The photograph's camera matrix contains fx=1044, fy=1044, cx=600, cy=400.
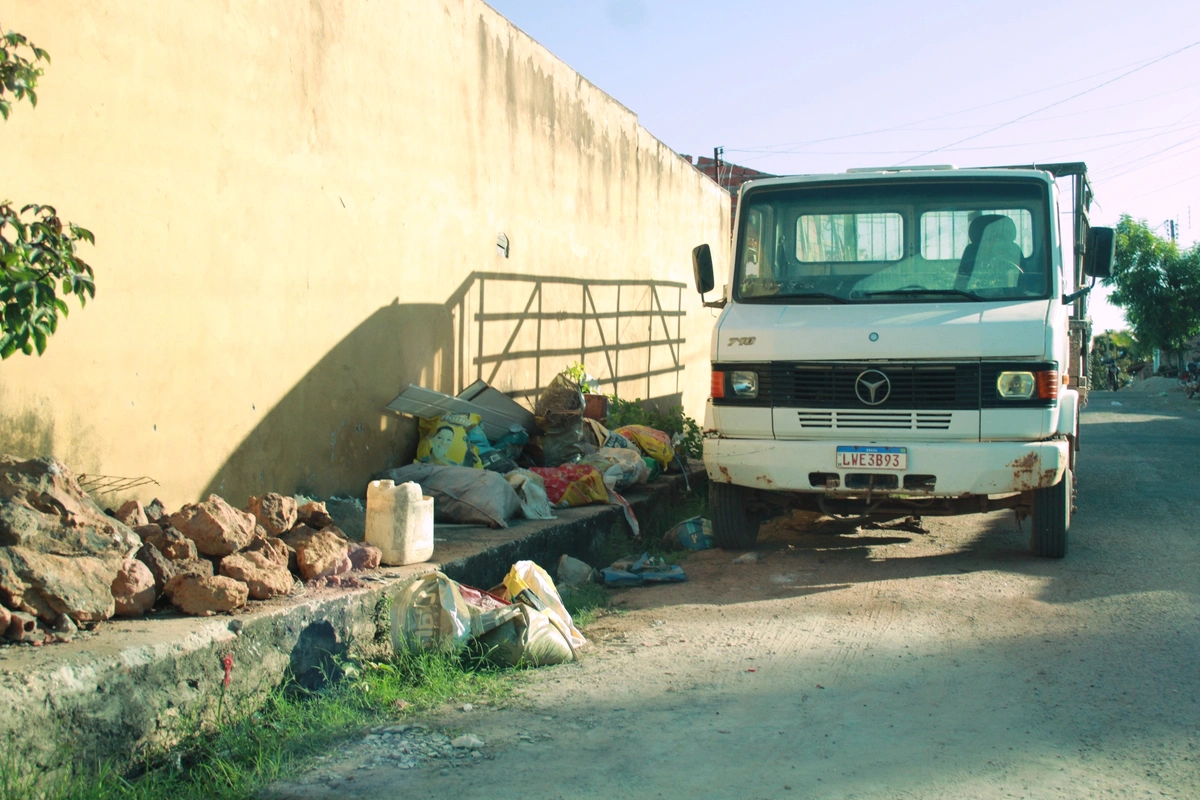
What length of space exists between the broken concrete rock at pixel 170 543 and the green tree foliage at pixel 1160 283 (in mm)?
34673

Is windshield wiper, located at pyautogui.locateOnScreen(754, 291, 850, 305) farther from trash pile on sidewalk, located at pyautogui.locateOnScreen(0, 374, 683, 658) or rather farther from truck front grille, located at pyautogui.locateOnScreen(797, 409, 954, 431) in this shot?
trash pile on sidewalk, located at pyautogui.locateOnScreen(0, 374, 683, 658)

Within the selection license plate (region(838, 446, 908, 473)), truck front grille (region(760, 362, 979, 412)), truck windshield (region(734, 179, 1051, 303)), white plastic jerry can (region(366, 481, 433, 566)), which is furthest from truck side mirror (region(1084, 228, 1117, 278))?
white plastic jerry can (region(366, 481, 433, 566))

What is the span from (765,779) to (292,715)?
1.73m

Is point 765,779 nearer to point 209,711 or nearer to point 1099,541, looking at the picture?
point 209,711

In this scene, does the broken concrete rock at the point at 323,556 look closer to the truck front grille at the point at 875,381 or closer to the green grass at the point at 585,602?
the green grass at the point at 585,602

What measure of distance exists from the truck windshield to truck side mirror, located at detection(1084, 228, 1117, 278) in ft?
1.61

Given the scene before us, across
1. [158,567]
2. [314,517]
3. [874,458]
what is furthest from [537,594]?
[874,458]

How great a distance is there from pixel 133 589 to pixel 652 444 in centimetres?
576

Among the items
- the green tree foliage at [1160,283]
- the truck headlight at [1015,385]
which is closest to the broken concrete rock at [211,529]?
the truck headlight at [1015,385]

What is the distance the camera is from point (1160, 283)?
111 ft

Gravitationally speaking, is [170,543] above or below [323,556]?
above

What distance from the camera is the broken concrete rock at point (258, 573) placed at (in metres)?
4.15

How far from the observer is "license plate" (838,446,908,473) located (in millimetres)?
6043

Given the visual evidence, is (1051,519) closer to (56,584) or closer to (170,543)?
(170,543)
